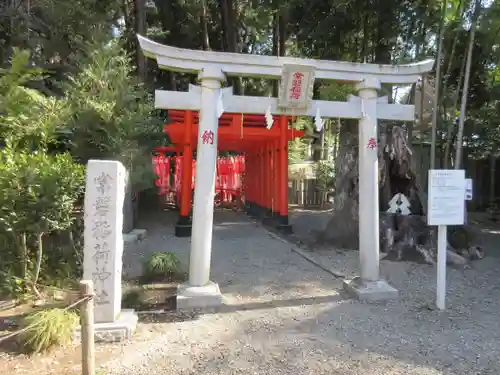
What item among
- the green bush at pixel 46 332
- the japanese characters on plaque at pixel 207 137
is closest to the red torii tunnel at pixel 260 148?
the japanese characters on plaque at pixel 207 137

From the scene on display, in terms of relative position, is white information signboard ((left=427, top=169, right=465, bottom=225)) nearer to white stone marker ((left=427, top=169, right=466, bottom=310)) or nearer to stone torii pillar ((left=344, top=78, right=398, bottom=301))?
white stone marker ((left=427, top=169, right=466, bottom=310))

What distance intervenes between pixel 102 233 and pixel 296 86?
2.82 m

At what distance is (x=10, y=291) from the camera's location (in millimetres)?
5090

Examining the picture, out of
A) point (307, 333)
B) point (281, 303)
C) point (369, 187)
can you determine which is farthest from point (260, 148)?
point (307, 333)

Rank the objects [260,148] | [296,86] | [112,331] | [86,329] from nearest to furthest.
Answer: [86,329] < [112,331] < [296,86] < [260,148]

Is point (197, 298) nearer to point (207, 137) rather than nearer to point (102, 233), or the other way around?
point (102, 233)

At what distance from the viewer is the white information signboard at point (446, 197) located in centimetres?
513

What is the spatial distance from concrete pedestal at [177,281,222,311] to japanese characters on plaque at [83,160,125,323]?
3.16ft

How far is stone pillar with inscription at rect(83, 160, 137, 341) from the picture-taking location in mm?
4234

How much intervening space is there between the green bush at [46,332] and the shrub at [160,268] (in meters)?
2.28

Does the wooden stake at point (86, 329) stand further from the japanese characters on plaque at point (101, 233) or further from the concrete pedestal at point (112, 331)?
the japanese characters on plaque at point (101, 233)

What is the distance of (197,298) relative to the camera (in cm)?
507

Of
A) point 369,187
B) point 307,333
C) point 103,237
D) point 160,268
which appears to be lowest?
point 307,333

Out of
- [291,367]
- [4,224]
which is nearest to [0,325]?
[4,224]
